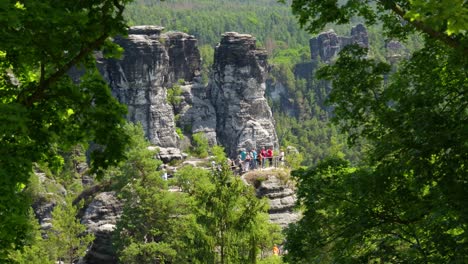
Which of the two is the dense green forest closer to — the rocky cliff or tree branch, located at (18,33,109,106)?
tree branch, located at (18,33,109,106)

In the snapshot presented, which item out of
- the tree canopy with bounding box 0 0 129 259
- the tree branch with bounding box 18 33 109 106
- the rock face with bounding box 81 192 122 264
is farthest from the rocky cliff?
the tree branch with bounding box 18 33 109 106

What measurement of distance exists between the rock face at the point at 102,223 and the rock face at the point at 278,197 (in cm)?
1006

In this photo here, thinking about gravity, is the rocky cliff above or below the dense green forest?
below

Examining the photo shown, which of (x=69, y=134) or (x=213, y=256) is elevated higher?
(x=69, y=134)

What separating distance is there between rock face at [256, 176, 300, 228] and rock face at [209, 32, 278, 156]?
3913cm

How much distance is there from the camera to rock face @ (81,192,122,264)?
112 feet

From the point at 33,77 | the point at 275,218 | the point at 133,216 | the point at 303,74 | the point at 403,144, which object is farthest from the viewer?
the point at 303,74

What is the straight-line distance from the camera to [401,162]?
25.3 ft

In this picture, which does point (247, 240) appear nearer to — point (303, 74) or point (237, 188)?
point (237, 188)

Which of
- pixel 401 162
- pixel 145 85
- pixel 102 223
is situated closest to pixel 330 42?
pixel 145 85

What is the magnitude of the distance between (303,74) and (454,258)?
574 feet

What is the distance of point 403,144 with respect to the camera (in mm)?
7844

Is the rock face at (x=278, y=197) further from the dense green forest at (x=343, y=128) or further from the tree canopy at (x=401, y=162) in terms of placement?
the tree canopy at (x=401, y=162)

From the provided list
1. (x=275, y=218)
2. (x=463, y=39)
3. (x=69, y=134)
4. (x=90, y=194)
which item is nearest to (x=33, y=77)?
(x=69, y=134)
